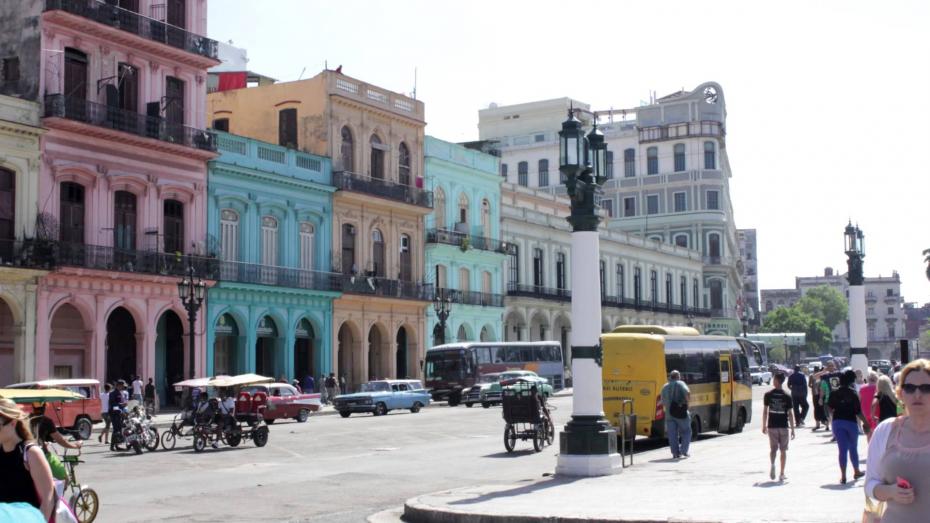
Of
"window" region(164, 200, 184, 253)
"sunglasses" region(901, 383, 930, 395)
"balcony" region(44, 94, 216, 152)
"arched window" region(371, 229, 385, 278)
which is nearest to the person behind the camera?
"sunglasses" region(901, 383, 930, 395)

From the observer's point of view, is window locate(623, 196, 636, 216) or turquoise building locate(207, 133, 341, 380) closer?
turquoise building locate(207, 133, 341, 380)

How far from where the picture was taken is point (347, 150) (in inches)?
2069

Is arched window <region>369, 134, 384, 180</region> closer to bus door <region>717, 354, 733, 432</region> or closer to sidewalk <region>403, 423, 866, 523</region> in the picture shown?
bus door <region>717, 354, 733, 432</region>

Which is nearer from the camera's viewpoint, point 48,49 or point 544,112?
point 48,49

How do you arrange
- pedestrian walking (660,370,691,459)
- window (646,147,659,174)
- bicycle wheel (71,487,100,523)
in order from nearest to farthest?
bicycle wheel (71,487,100,523), pedestrian walking (660,370,691,459), window (646,147,659,174)

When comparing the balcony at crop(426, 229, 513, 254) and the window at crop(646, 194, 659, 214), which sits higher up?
the window at crop(646, 194, 659, 214)

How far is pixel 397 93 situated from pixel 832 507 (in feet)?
145

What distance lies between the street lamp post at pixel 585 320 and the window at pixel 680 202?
269 ft

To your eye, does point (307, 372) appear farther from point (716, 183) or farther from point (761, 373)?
point (716, 183)

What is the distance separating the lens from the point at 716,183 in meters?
97.8

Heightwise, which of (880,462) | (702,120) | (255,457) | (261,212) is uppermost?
(702,120)

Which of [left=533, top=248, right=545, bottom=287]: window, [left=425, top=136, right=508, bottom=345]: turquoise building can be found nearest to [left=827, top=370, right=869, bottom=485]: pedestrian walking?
[left=425, top=136, right=508, bottom=345]: turquoise building

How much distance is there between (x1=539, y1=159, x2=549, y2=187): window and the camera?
9906 cm

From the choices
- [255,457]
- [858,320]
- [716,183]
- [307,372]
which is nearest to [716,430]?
[858,320]
